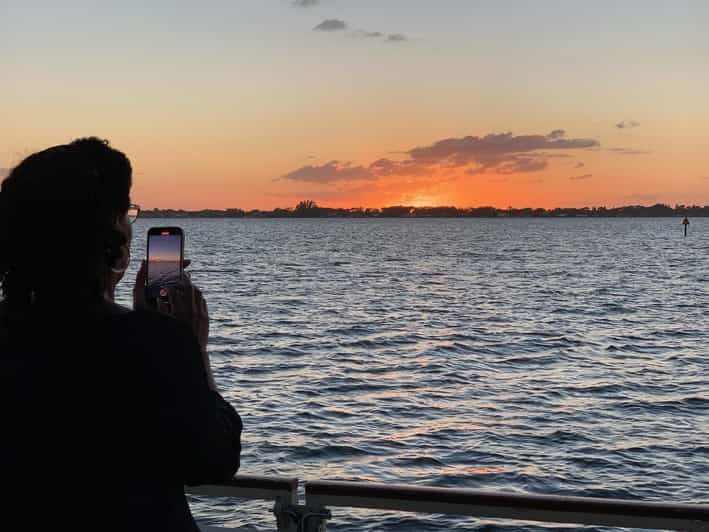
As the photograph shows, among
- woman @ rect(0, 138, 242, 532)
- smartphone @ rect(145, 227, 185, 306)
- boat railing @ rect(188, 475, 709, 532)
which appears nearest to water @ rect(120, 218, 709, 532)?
boat railing @ rect(188, 475, 709, 532)

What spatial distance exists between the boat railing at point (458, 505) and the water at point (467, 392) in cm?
704

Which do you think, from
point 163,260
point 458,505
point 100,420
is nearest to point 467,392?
point 458,505

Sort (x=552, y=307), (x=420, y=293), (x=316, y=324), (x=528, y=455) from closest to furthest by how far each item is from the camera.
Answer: (x=528, y=455) < (x=316, y=324) < (x=552, y=307) < (x=420, y=293)

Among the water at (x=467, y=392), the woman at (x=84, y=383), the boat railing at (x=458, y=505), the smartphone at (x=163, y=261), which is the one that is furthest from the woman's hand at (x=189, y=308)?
the water at (x=467, y=392)

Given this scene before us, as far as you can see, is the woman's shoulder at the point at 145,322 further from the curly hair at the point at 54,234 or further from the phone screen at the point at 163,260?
the phone screen at the point at 163,260

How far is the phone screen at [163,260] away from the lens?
1940mm

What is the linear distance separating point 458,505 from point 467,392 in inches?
626

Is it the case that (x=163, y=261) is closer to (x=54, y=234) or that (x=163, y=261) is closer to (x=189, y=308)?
(x=189, y=308)

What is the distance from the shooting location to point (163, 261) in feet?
7.22

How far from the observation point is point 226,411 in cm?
167

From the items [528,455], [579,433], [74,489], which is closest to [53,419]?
[74,489]

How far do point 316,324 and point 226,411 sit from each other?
2963cm

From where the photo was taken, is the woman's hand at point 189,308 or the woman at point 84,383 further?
the woman's hand at point 189,308

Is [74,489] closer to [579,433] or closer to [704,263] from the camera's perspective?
[579,433]
